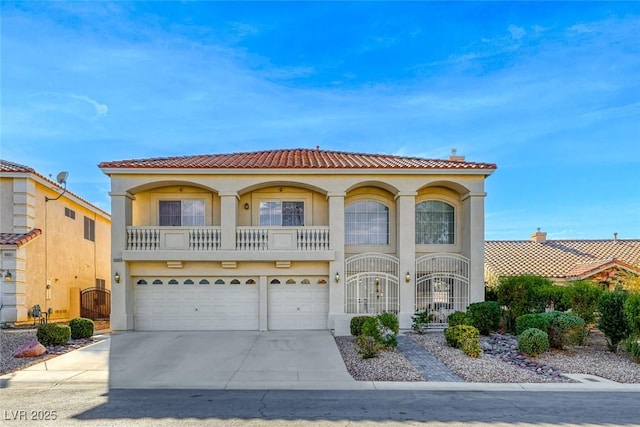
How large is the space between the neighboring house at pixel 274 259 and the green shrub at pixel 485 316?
157 cm

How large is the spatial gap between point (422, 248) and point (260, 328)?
7373mm

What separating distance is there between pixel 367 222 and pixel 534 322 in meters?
7.57

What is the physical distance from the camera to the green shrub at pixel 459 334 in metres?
14.4

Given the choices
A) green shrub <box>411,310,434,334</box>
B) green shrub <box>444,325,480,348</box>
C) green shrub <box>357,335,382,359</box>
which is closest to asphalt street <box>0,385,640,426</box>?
green shrub <box>357,335,382,359</box>

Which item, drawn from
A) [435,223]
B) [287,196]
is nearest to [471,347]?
[435,223]

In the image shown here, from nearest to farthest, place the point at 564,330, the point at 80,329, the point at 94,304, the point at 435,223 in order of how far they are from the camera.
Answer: the point at 564,330
the point at 80,329
the point at 435,223
the point at 94,304

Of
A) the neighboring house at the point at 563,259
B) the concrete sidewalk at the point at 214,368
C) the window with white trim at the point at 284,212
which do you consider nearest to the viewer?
the concrete sidewalk at the point at 214,368

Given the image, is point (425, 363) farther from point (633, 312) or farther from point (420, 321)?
point (633, 312)

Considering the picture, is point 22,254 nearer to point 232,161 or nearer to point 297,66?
point 232,161

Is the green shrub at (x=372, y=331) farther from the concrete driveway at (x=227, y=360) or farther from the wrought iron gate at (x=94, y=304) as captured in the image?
the wrought iron gate at (x=94, y=304)

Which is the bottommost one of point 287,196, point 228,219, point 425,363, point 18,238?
point 425,363

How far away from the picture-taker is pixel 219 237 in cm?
1836

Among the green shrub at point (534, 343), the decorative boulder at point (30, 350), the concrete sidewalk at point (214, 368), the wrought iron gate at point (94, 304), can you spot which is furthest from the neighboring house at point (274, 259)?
the wrought iron gate at point (94, 304)

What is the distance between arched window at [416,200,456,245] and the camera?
1986 centimetres
